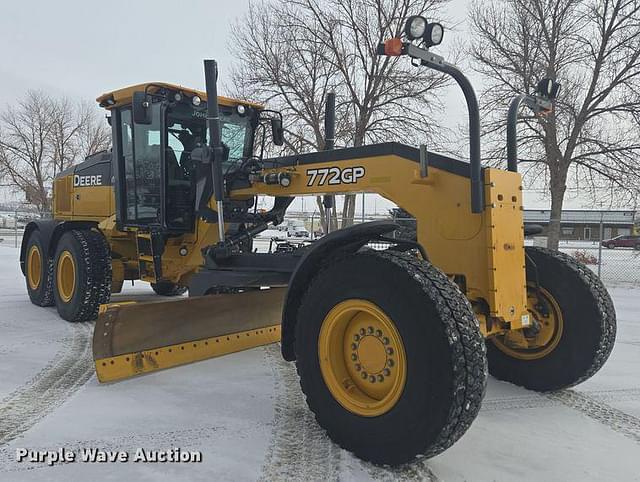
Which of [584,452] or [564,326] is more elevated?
[564,326]

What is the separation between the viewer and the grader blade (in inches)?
160

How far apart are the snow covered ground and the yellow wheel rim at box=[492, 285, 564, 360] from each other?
1.09 ft

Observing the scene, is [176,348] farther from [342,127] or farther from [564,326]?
[342,127]

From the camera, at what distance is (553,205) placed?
13883mm

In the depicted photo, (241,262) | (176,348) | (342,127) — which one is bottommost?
(176,348)

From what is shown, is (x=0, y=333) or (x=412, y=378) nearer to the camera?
(x=412, y=378)

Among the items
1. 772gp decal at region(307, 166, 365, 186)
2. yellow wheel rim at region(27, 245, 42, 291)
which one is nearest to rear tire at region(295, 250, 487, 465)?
772gp decal at region(307, 166, 365, 186)

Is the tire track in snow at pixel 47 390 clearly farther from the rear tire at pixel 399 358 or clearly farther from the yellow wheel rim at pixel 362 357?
the yellow wheel rim at pixel 362 357

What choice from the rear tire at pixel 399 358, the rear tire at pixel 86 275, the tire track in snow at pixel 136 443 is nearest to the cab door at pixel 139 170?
the rear tire at pixel 86 275

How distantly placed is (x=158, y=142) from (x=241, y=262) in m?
1.91

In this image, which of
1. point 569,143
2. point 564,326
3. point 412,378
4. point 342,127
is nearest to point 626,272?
point 569,143

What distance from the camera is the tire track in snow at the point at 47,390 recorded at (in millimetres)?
3416

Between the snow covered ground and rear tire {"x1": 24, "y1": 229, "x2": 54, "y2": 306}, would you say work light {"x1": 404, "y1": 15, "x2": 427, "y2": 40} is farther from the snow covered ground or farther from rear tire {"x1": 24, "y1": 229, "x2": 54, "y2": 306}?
rear tire {"x1": 24, "y1": 229, "x2": 54, "y2": 306}

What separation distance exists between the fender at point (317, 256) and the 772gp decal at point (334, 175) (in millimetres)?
790
